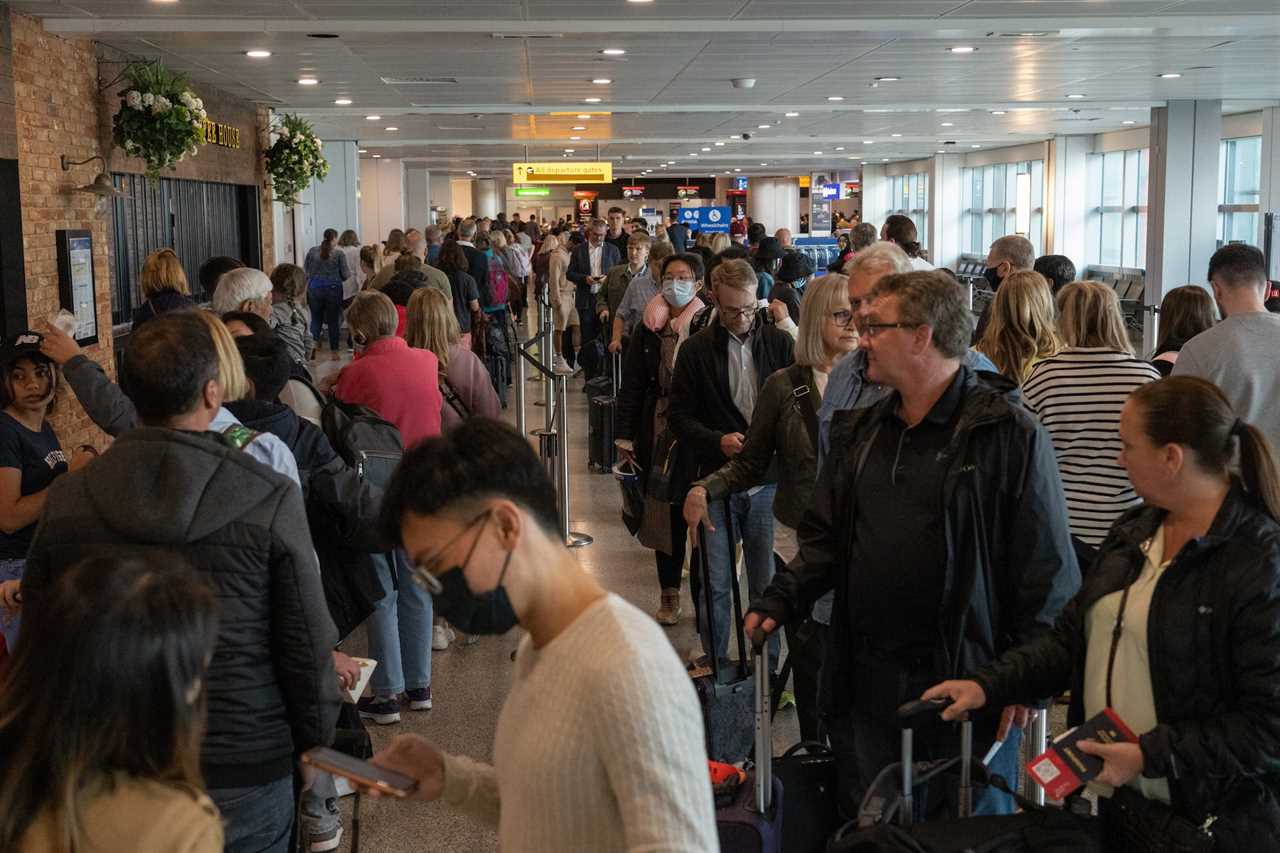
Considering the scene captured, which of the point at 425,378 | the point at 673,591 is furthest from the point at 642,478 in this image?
the point at 425,378

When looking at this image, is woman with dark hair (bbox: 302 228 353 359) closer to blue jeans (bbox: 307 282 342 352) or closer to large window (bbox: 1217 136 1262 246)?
blue jeans (bbox: 307 282 342 352)

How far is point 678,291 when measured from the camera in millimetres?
7578

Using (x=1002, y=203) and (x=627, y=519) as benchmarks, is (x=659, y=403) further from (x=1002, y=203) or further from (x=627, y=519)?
(x=1002, y=203)

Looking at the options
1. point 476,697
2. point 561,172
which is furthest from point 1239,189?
point 476,697

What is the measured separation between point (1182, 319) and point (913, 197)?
35.8m

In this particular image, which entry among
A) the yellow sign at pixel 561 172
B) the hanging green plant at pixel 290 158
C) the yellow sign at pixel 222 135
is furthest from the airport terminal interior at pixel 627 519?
the yellow sign at pixel 561 172

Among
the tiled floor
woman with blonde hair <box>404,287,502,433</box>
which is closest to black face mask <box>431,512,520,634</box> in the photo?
the tiled floor

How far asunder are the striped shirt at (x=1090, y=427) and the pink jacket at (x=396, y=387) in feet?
7.79

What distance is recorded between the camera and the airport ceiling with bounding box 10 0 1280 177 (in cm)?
948

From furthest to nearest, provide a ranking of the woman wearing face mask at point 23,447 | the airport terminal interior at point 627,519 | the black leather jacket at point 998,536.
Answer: the woman wearing face mask at point 23,447 < the black leather jacket at point 998,536 < the airport terminal interior at point 627,519

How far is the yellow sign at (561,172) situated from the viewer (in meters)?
31.2

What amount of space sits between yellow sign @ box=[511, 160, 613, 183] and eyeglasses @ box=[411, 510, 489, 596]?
29.7m

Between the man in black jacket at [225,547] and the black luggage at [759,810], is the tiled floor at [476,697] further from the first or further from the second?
the man in black jacket at [225,547]

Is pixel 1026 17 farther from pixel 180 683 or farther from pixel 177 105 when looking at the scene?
pixel 180 683
